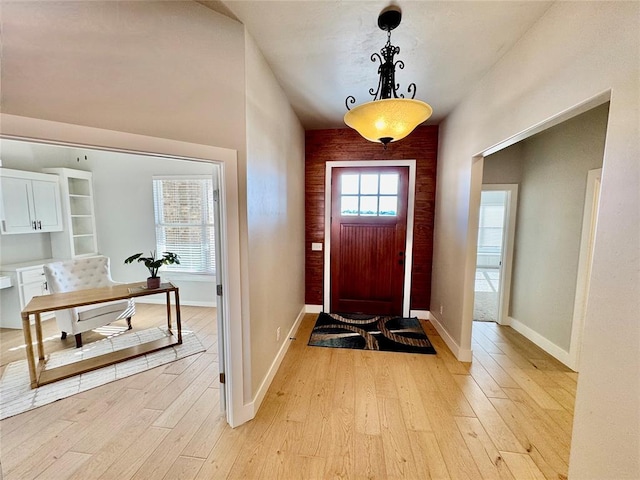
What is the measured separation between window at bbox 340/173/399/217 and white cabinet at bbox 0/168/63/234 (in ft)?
14.3

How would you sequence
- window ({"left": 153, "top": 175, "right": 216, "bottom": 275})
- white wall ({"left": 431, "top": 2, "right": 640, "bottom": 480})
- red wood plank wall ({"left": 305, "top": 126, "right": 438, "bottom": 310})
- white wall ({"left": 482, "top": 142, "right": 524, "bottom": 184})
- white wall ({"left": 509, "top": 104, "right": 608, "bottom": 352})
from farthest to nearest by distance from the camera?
window ({"left": 153, "top": 175, "right": 216, "bottom": 275})
red wood plank wall ({"left": 305, "top": 126, "right": 438, "bottom": 310})
white wall ({"left": 482, "top": 142, "right": 524, "bottom": 184})
white wall ({"left": 509, "top": 104, "right": 608, "bottom": 352})
white wall ({"left": 431, "top": 2, "right": 640, "bottom": 480})

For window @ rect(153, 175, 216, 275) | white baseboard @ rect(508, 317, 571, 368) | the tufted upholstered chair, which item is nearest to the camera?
white baseboard @ rect(508, 317, 571, 368)

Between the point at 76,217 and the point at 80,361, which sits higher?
the point at 76,217

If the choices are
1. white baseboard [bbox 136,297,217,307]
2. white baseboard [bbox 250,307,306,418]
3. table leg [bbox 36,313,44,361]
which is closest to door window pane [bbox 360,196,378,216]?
white baseboard [bbox 250,307,306,418]

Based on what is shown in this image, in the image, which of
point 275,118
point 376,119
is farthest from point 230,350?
point 275,118

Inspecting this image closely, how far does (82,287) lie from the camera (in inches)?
127

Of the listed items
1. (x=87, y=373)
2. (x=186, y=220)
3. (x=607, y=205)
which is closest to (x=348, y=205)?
(x=186, y=220)

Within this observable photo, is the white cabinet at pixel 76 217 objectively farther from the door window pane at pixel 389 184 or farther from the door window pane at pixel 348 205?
the door window pane at pixel 389 184

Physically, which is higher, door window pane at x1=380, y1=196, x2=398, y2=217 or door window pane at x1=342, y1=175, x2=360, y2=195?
door window pane at x1=342, y1=175, x2=360, y2=195

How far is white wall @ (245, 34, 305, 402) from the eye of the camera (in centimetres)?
189

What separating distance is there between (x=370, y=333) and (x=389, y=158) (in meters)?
2.45

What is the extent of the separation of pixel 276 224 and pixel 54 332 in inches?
134

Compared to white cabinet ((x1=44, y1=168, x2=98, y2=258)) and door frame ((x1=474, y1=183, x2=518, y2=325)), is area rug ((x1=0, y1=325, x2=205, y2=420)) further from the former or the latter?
door frame ((x1=474, y1=183, x2=518, y2=325))

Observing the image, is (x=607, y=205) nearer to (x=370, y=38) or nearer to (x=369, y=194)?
(x=370, y=38)
